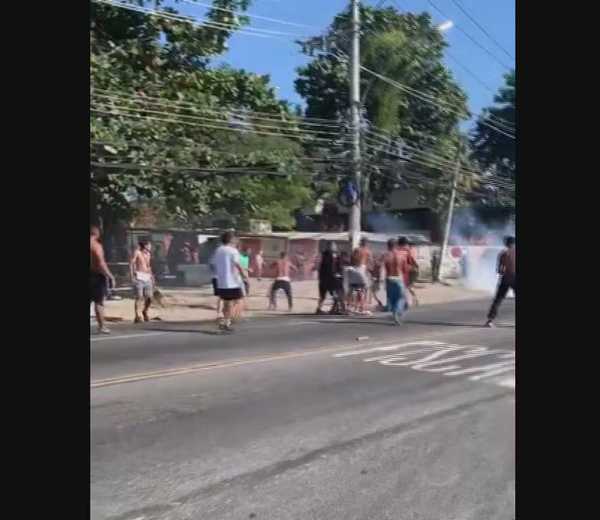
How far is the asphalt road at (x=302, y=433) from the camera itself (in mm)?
3551

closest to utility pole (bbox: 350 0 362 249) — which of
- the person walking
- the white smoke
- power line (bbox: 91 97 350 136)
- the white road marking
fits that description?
power line (bbox: 91 97 350 136)

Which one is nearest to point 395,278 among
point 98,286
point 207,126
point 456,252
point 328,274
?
point 328,274

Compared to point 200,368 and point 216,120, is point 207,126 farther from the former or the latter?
point 200,368

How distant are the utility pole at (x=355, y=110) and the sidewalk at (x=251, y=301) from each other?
211 centimetres

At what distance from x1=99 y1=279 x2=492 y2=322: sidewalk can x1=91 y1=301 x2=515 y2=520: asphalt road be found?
5516 millimetres

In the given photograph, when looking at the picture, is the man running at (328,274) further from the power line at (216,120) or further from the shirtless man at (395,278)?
the power line at (216,120)

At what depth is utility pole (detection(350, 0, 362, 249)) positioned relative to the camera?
56.3ft

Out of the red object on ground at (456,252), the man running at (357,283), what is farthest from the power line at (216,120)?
the red object on ground at (456,252)

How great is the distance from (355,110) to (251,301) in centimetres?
540

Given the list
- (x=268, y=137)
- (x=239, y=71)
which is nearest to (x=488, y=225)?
(x=268, y=137)

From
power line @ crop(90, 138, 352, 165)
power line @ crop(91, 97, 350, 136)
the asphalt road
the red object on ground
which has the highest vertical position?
power line @ crop(91, 97, 350, 136)

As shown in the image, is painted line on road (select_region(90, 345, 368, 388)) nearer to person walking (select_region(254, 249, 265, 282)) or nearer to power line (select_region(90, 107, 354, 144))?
power line (select_region(90, 107, 354, 144))

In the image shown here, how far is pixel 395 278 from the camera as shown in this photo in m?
11.7

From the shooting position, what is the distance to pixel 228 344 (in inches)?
371
